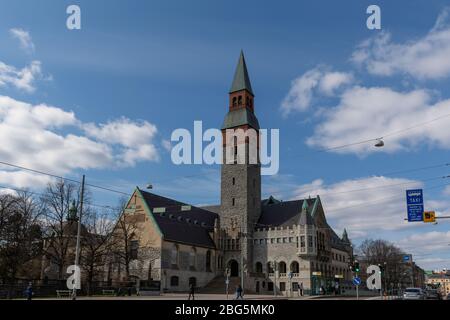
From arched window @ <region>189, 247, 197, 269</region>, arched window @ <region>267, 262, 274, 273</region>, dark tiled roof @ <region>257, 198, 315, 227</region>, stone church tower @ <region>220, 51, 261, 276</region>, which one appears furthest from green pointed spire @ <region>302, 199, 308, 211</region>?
arched window @ <region>189, 247, 197, 269</region>

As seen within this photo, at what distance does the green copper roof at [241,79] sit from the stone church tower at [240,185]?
9 cm

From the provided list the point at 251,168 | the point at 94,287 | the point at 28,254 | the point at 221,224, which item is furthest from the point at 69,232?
the point at 251,168

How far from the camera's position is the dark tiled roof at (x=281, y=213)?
7444 cm

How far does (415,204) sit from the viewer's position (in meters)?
28.5

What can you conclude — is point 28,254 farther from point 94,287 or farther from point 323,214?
point 323,214

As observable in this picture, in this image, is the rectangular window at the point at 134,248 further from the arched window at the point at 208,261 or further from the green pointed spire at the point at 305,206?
the green pointed spire at the point at 305,206

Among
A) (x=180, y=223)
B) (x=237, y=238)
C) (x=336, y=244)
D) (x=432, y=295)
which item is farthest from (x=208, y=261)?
(x=432, y=295)

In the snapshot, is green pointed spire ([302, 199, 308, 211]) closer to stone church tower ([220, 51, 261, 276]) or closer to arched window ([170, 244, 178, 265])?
stone church tower ([220, 51, 261, 276])

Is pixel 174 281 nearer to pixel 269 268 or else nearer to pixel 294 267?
pixel 269 268

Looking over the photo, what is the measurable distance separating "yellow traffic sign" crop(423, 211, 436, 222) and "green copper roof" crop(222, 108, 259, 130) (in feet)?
164

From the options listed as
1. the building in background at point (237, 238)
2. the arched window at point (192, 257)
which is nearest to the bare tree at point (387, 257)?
the building in background at point (237, 238)

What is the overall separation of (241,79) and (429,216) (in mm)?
56898
